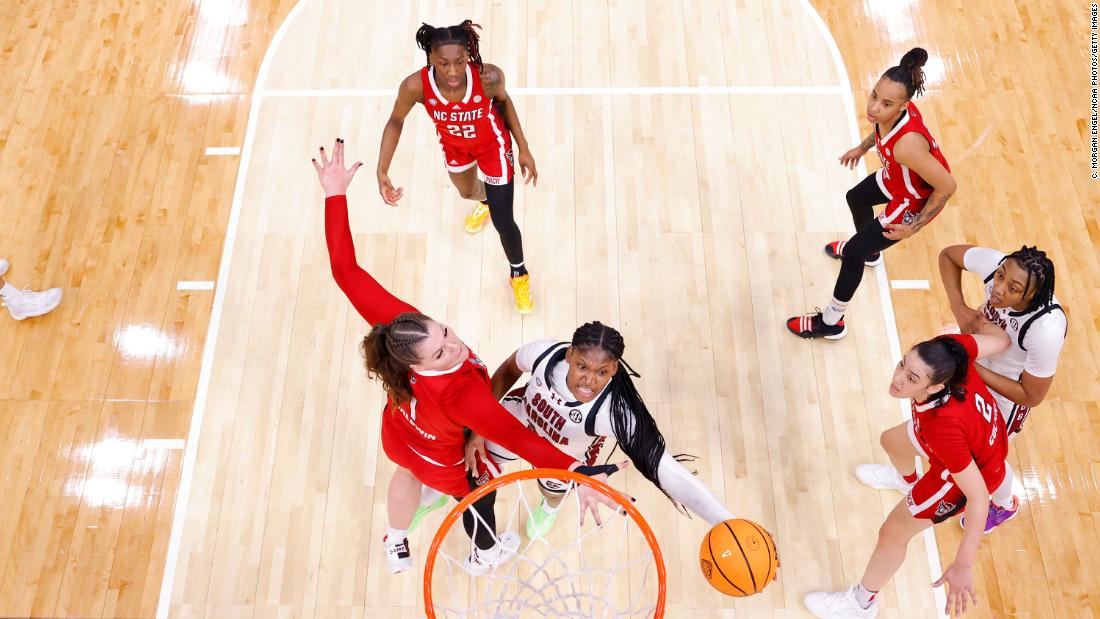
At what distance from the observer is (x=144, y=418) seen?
14.5ft

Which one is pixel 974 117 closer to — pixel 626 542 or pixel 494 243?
pixel 494 243

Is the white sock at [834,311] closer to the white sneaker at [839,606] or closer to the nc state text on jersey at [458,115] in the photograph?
the white sneaker at [839,606]

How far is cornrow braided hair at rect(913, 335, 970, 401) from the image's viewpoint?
2781 millimetres

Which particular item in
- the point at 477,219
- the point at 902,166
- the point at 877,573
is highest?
the point at 902,166

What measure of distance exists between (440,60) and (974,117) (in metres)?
3.74

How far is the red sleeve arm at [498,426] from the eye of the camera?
2832 millimetres

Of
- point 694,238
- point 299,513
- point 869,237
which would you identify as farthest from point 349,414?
point 869,237

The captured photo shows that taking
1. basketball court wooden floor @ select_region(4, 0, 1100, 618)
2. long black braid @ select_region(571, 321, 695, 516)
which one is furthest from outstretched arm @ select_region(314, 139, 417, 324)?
basketball court wooden floor @ select_region(4, 0, 1100, 618)

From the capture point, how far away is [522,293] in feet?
15.1

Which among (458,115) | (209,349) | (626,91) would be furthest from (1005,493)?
(209,349)

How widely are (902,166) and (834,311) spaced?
933mm

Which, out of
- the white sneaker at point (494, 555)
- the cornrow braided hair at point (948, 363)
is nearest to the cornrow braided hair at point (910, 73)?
the cornrow braided hair at point (948, 363)

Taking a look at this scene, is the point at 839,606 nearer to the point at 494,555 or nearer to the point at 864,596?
the point at 864,596

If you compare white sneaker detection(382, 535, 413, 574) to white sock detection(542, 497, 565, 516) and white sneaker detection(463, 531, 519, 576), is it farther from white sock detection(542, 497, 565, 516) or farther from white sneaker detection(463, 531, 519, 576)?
white sock detection(542, 497, 565, 516)
